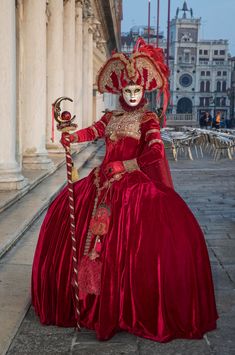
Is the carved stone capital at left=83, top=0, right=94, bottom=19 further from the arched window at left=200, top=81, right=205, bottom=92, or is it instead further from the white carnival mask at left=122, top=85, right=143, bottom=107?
the arched window at left=200, top=81, right=205, bottom=92

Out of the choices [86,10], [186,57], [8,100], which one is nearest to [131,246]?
[8,100]

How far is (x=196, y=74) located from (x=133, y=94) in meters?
151

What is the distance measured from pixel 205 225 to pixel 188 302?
391 cm

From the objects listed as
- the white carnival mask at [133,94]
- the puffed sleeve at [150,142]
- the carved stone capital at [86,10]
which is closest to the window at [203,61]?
the carved stone capital at [86,10]

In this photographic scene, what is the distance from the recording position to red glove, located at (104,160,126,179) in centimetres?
395

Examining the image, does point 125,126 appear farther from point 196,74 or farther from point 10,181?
point 196,74

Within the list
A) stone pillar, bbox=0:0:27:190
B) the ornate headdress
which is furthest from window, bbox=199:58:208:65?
the ornate headdress

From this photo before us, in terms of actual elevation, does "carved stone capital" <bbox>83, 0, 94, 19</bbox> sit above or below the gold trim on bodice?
above

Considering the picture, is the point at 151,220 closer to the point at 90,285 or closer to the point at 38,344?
the point at 90,285

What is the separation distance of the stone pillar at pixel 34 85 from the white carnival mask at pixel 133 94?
6.91 meters

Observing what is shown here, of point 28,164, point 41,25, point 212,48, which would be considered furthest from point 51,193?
point 212,48

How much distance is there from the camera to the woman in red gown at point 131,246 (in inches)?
145

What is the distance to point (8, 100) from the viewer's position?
8195 millimetres

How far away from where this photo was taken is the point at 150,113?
4129 millimetres
